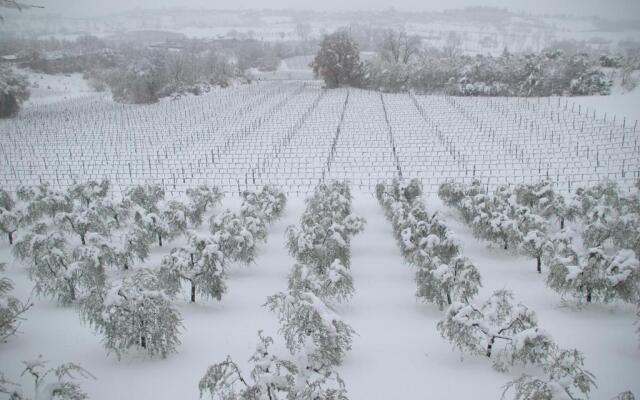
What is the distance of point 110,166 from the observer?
35.2 meters

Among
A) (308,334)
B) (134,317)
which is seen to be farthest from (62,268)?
(308,334)

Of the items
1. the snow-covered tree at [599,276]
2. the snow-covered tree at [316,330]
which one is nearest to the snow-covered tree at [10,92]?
the snow-covered tree at [316,330]

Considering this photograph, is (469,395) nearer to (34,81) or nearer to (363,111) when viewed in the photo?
(363,111)

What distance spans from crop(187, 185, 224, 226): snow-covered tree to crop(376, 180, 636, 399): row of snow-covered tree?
9829 millimetres

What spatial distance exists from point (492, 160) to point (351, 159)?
9.92 metres

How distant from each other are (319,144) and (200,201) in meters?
17.8

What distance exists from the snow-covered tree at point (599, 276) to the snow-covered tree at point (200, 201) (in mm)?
15025

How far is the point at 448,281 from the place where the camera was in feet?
47.5

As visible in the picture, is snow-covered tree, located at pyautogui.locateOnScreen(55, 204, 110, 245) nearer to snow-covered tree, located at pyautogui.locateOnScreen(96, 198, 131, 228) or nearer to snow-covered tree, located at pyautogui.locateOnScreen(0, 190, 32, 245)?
snow-covered tree, located at pyautogui.locateOnScreen(96, 198, 131, 228)

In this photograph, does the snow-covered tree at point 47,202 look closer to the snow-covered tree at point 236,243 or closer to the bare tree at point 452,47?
the snow-covered tree at point 236,243

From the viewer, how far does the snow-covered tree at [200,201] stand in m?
22.2

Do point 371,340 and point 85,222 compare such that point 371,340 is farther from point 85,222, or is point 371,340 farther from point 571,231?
point 85,222

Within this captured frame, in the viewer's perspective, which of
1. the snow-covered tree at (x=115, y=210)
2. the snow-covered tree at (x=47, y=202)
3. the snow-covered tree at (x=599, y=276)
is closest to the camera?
the snow-covered tree at (x=599, y=276)

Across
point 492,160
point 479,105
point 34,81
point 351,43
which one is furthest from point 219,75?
point 492,160
